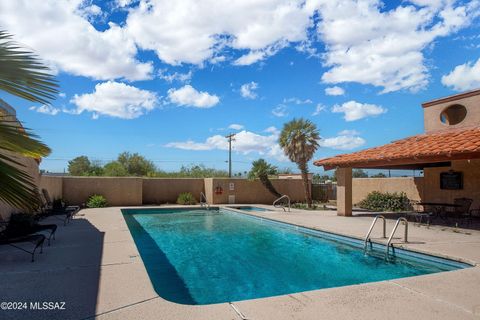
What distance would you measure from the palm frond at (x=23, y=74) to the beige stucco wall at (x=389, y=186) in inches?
737

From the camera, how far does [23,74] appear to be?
104 inches

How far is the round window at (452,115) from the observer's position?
52.5 feet

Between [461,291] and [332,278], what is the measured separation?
2.62 metres

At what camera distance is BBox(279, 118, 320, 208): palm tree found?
21.0 m

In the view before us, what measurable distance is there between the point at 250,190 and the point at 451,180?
12.2m

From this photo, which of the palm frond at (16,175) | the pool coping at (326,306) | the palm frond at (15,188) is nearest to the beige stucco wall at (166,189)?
the pool coping at (326,306)

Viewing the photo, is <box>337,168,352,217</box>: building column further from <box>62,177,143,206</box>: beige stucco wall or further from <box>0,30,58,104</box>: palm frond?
<box>0,30,58,104</box>: palm frond

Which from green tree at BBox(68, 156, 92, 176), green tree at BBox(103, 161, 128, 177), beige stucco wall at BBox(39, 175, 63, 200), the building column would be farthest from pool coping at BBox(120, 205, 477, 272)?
green tree at BBox(68, 156, 92, 176)

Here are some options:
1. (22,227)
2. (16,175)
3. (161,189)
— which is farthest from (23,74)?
(161,189)

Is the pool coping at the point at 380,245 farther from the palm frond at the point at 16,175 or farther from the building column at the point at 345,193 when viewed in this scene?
the palm frond at the point at 16,175

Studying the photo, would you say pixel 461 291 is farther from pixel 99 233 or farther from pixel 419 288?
pixel 99 233

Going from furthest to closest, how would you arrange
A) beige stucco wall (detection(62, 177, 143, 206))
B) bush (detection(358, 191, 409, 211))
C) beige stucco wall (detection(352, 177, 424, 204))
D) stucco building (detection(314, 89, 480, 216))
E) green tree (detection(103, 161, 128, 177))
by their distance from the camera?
1. green tree (detection(103, 161, 128, 177))
2. beige stucco wall (detection(62, 177, 143, 206))
3. beige stucco wall (detection(352, 177, 424, 204))
4. bush (detection(358, 191, 409, 211))
5. stucco building (detection(314, 89, 480, 216))

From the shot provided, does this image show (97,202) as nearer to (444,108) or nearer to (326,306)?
(326,306)

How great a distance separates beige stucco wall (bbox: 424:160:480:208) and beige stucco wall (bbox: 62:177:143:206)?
15920 mm
